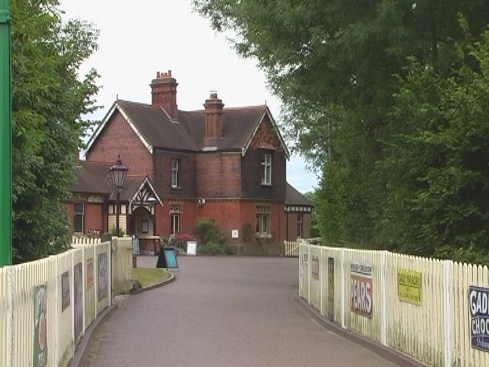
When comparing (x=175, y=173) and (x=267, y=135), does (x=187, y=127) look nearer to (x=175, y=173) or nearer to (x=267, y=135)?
(x=175, y=173)

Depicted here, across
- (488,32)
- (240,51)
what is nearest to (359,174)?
(240,51)

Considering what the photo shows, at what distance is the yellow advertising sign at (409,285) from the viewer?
1134cm

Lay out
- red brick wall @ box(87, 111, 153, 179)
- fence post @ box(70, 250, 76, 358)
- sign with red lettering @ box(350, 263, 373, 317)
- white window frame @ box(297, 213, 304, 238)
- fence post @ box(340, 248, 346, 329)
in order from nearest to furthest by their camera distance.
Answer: fence post @ box(70, 250, 76, 358), sign with red lettering @ box(350, 263, 373, 317), fence post @ box(340, 248, 346, 329), red brick wall @ box(87, 111, 153, 179), white window frame @ box(297, 213, 304, 238)

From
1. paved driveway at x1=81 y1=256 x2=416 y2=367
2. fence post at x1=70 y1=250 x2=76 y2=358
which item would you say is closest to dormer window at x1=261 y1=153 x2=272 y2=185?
paved driveway at x1=81 y1=256 x2=416 y2=367

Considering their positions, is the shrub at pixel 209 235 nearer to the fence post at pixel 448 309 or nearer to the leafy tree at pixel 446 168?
the leafy tree at pixel 446 168

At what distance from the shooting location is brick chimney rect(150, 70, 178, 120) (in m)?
57.4

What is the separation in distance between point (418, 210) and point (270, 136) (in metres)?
45.0

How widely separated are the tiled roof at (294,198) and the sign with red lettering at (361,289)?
47689 millimetres

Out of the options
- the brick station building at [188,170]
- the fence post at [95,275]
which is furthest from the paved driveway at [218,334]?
the brick station building at [188,170]

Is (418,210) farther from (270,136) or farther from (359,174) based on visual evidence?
(270,136)

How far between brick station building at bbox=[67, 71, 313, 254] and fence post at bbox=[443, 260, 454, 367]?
4143cm

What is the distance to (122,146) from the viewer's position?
2146 inches

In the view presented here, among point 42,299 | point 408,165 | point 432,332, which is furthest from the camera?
point 408,165

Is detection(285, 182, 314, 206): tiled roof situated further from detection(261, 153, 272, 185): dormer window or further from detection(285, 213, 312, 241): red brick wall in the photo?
detection(261, 153, 272, 185): dormer window
